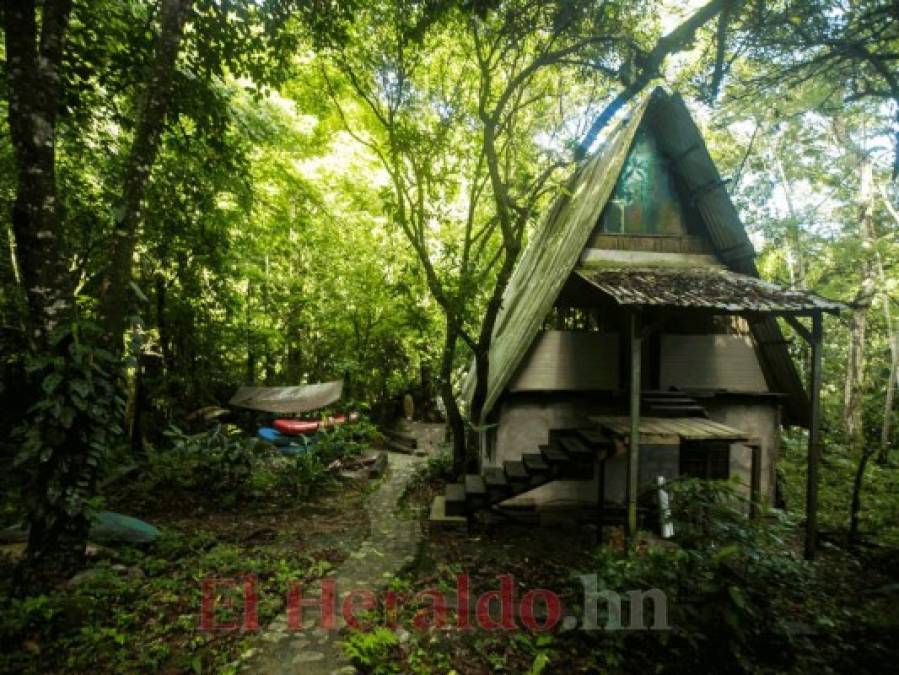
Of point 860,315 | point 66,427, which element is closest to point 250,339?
point 66,427

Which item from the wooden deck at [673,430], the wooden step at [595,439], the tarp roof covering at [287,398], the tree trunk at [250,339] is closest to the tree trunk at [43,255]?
the wooden step at [595,439]

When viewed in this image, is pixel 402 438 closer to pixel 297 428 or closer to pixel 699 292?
pixel 297 428

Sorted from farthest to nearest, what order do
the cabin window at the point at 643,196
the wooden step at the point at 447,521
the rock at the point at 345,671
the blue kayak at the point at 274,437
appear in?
1. the blue kayak at the point at 274,437
2. the cabin window at the point at 643,196
3. the wooden step at the point at 447,521
4. the rock at the point at 345,671

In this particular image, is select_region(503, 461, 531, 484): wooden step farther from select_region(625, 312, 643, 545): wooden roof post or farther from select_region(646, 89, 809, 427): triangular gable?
select_region(646, 89, 809, 427): triangular gable

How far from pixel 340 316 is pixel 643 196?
436 inches

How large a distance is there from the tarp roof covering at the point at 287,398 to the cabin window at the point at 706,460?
31.5 feet

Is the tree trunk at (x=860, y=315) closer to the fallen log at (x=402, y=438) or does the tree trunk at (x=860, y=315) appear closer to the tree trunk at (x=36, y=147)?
the fallen log at (x=402, y=438)

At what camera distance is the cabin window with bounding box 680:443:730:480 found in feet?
30.3

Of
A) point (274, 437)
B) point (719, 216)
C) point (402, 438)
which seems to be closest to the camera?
point (719, 216)

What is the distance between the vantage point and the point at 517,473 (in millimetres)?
7207

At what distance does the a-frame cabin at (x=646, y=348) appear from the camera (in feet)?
26.6

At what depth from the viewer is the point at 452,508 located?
772cm

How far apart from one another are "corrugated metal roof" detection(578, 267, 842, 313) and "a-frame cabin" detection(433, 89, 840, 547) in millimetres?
78

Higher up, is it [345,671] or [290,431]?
[290,431]
